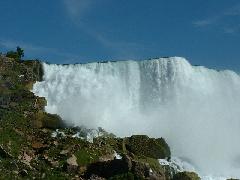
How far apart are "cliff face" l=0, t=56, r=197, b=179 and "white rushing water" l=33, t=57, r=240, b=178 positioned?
3469 mm

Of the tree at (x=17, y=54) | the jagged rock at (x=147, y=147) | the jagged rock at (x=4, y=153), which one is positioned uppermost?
the tree at (x=17, y=54)

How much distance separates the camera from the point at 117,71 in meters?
85.9

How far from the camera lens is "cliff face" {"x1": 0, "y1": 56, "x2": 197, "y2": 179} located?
60500 millimetres

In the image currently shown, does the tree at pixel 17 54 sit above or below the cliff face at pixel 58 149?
above

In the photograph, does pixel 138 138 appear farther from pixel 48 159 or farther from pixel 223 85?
pixel 223 85

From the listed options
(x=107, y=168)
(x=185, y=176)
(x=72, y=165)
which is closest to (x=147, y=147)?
(x=185, y=176)

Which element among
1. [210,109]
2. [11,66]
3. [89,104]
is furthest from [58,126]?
[210,109]

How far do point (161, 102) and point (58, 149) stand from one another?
22.1 meters

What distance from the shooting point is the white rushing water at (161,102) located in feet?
249

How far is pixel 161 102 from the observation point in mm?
83625

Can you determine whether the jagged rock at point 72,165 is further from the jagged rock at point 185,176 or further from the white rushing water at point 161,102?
the white rushing water at point 161,102

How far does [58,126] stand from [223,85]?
86.5 feet

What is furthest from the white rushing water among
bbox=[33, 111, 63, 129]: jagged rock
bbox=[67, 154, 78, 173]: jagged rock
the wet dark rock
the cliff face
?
bbox=[67, 154, 78, 173]: jagged rock

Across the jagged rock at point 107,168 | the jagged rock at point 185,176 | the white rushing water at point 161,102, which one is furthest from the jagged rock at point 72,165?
the white rushing water at point 161,102
